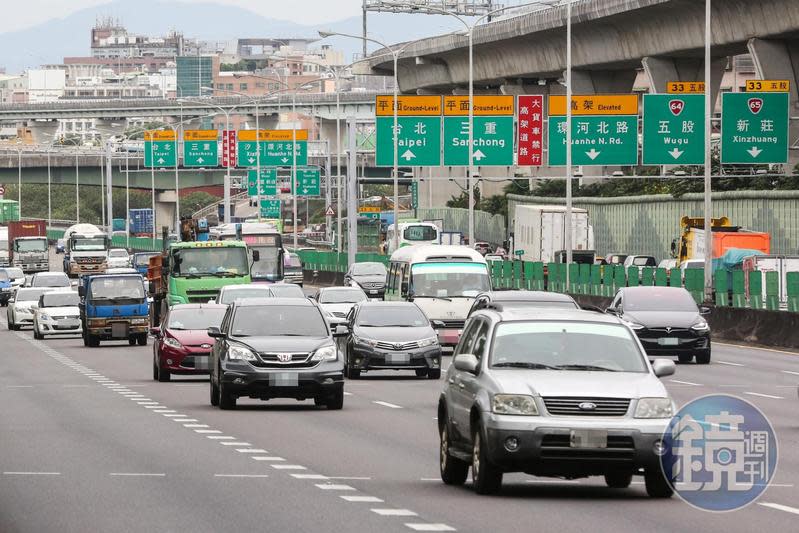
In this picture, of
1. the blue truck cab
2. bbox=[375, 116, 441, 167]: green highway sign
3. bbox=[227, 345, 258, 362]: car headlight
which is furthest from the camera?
bbox=[375, 116, 441, 167]: green highway sign

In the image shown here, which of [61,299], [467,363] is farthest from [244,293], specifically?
[467,363]

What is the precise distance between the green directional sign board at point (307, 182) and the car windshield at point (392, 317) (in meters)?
85.3

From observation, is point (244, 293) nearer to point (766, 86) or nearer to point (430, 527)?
point (766, 86)

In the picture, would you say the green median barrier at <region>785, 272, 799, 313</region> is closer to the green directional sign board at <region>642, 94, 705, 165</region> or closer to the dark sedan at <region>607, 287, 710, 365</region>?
the dark sedan at <region>607, 287, 710, 365</region>

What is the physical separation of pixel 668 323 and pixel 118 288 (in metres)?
18.1

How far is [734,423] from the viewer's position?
2111 centimetres

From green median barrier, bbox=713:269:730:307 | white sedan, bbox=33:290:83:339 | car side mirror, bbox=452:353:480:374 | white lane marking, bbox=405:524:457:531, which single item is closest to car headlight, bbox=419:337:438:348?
green median barrier, bbox=713:269:730:307

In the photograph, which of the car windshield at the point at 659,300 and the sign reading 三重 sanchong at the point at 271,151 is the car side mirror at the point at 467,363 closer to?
the car windshield at the point at 659,300

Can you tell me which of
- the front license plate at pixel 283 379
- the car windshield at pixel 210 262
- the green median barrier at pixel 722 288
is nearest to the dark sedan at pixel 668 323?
the green median barrier at pixel 722 288

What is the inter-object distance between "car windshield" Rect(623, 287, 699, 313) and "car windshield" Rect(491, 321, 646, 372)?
23182mm

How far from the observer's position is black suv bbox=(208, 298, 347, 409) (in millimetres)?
25766

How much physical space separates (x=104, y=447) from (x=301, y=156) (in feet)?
321

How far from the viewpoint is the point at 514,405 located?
48.4ft

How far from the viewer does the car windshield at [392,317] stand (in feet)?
113
